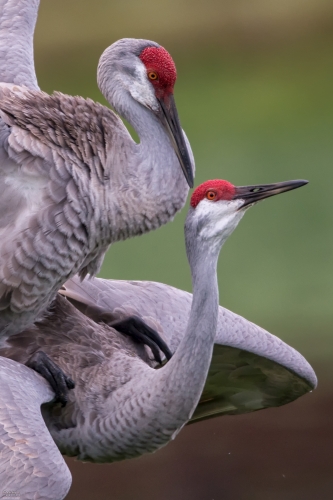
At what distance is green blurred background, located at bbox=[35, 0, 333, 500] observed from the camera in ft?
18.4

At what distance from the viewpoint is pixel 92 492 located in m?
5.48

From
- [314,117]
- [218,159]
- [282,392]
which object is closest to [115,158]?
[282,392]

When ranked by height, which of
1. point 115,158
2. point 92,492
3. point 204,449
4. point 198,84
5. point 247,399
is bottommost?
point 92,492

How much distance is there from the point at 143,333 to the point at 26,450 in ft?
3.12

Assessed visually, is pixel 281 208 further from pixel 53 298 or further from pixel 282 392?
pixel 53 298

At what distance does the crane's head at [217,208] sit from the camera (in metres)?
3.01

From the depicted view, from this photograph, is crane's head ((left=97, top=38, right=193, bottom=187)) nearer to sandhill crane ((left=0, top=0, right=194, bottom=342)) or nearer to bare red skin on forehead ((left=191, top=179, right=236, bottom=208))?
sandhill crane ((left=0, top=0, right=194, bottom=342))

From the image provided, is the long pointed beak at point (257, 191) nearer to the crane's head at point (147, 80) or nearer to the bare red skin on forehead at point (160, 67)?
the crane's head at point (147, 80)

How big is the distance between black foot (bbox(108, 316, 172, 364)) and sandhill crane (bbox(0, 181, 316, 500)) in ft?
0.14

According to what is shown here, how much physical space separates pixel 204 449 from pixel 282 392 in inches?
61.8

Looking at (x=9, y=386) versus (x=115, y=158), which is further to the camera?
(x=115, y=158)

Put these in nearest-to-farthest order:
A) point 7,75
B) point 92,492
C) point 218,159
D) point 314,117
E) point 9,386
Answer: point 9,386, point 7,75, point 92,492, point 218,159, point 314,117

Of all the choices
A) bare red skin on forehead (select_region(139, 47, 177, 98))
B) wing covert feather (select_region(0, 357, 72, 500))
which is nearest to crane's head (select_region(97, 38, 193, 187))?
bare red skin on forehead (select_region(139, 47, 177, 98))

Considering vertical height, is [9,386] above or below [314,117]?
below
